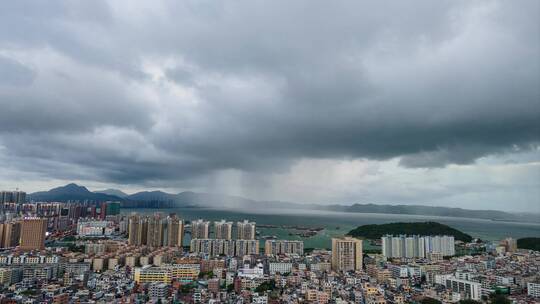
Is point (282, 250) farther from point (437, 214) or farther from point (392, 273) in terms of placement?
point (437, 214)

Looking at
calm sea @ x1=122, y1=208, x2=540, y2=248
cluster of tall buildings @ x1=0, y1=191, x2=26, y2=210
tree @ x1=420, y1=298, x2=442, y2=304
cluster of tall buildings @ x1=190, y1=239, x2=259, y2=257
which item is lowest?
calm sea @ x1=122, y1=208, x2=540, y2=248

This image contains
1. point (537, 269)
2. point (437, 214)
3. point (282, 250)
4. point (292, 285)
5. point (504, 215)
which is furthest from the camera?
point (437, 214)

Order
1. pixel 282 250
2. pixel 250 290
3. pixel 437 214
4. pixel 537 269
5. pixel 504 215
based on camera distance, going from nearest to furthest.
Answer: pixel 250 290 → pixel 537 269 → pixel 282 250 → pixel 504 215 → pixel 437 214

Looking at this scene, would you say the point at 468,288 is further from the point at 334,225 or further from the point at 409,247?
the point at 334,225

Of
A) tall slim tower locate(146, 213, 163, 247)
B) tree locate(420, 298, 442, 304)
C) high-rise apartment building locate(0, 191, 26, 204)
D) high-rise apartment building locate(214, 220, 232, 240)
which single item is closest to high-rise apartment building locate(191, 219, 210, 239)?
high-rise apartment building locate(214, 220, 232, 240)

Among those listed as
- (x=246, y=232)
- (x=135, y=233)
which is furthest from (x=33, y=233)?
(x=246, y=232)

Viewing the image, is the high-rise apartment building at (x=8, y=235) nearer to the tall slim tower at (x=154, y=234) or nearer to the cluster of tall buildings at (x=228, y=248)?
the tall slim tower at (x=154, y=234)

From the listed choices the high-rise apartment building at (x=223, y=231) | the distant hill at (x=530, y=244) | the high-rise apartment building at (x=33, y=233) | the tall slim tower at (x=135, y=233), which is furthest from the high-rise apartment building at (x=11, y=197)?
the distant hill at (x=530, y=244)

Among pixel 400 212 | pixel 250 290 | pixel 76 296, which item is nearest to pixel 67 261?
pixel 76 296

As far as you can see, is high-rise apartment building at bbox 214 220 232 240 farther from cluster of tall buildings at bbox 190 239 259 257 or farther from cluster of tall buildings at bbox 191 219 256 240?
cluster of tall buildings at bbox 190 239 259 257
